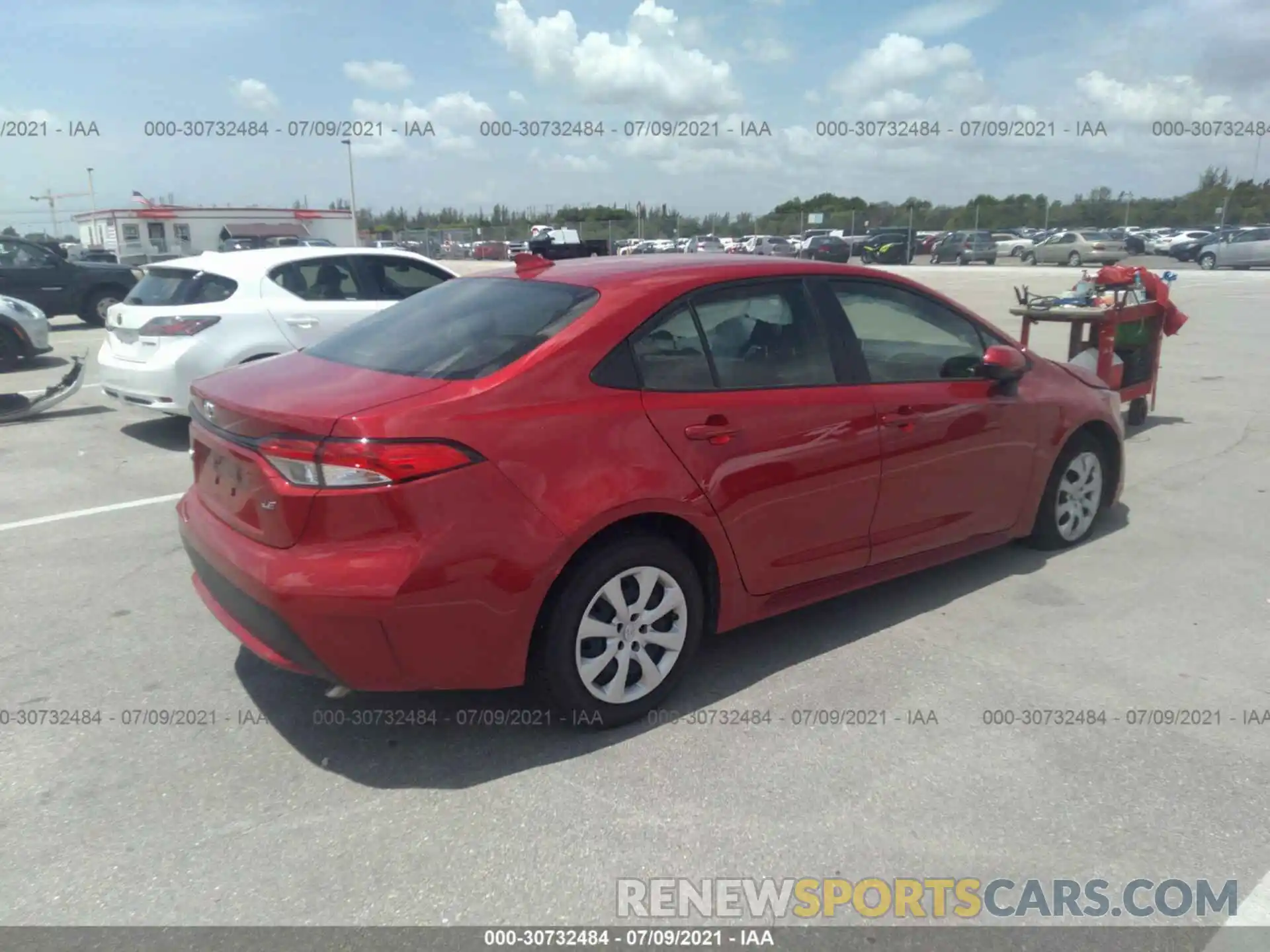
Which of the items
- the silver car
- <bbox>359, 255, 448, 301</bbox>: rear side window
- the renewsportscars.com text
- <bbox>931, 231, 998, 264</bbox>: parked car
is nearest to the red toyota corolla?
the renewsportscars.com text

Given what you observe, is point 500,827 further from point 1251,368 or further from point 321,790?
point 1251,368

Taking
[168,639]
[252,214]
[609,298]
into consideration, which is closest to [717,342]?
[609,298]

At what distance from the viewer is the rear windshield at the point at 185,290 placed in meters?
7.75

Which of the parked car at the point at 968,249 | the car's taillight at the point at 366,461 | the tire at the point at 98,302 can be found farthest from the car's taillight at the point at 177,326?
the parked car at the point at 968,249

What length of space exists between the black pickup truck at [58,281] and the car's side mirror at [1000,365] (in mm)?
16391

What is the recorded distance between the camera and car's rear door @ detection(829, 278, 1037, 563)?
13.8 feet

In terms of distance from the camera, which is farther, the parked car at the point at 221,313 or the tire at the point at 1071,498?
the parked car at the point at 221,313

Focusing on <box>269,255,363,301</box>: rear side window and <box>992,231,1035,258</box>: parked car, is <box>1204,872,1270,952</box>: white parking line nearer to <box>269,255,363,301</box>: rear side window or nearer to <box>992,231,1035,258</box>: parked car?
<box>269,255,363,301</box>: rear side window

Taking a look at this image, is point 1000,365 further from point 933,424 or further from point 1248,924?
point 1248,924

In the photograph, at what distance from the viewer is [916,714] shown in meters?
3.63

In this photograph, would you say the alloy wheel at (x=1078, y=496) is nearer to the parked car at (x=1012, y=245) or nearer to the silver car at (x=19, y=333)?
the silver car at (x=19, y=333)

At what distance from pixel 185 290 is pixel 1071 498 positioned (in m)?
6.73

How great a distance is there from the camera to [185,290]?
7.81 metres

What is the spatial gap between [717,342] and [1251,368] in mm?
10659
